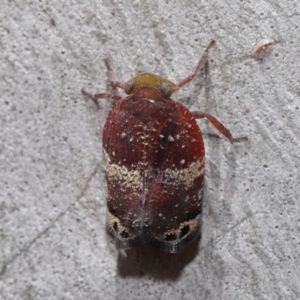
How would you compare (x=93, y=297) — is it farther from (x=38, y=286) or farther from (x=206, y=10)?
(x=206, y=10)

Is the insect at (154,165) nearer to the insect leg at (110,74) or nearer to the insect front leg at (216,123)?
the insect front leg at (216,123)

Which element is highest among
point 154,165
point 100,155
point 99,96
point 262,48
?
point 262,48

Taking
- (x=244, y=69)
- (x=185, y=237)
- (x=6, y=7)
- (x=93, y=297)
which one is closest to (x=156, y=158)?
(x=185, y=237)

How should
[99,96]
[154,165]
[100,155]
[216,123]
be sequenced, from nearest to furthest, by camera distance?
[154,165] → [216,123] → [99,96] → [100,155]

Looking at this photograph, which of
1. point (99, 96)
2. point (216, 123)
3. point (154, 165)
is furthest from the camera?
point (99, 96)

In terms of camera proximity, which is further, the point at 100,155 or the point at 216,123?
the point at 100,155

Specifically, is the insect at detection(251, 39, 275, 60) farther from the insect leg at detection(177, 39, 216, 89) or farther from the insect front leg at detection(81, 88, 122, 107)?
the insect front leg at detection(81, 88, 122, 107)

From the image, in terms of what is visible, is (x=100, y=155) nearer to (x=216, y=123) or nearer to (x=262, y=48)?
(x=216, y=123)

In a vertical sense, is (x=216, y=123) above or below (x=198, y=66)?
below

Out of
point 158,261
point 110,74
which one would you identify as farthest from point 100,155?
point 158,261

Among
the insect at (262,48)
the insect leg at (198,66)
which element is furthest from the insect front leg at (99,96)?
the insect at (262,48)
